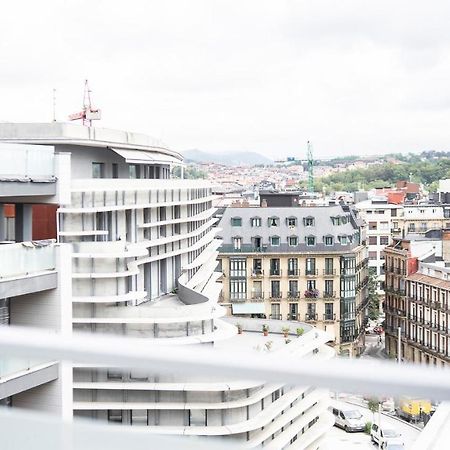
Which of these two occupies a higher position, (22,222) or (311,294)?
(22,222)

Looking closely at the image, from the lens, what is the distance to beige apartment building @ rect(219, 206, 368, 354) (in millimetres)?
60594

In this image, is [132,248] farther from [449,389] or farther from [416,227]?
[416,227]

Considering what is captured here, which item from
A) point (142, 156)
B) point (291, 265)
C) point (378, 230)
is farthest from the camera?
point (378, 230)

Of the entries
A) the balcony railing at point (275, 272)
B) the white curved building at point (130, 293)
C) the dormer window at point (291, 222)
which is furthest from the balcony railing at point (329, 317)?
the white curved building at point (130, 293)

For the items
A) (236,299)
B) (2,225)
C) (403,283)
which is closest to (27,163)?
(2,225)

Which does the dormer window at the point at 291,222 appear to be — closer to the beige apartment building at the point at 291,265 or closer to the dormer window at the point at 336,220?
the beige apartment building at the point at 291,265

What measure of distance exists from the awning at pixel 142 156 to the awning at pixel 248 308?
96.4 feet

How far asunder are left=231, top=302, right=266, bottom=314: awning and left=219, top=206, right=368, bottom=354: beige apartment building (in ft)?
0.20

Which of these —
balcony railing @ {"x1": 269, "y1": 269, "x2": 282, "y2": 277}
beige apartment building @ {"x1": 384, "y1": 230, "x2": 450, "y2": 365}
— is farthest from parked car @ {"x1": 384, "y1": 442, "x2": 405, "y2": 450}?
balcony railing @ {"x1": 269, "y1": 269, "x2": 282, "y2": 277}

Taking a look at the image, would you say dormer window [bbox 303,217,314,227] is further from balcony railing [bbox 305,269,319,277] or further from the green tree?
the green tree

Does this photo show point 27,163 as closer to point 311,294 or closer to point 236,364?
point 236,364

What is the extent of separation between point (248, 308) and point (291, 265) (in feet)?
12.7

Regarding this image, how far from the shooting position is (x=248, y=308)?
6000cm

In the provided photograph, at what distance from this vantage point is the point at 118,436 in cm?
249
